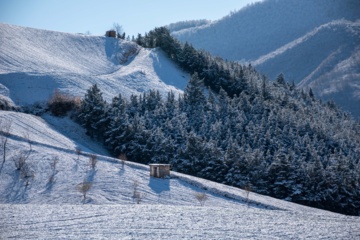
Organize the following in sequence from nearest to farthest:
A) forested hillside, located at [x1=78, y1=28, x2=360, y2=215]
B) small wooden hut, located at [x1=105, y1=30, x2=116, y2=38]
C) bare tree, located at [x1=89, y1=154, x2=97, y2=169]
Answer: bare tree, located at [x1=89, y1=154, x2=97, y2=169] → forested hillside, located at [x1=78, y1=28, x2=360, y2=215] → small wooden hut, located at [x1=105, y1=30, x2=116, y2=38]

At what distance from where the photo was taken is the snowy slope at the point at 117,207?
14.9 m

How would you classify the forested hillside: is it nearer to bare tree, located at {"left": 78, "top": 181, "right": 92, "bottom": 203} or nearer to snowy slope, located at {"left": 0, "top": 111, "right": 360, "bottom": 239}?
snowy slope, located at {"left": 0, "top": 111, "right": 360, "bottom": 239}

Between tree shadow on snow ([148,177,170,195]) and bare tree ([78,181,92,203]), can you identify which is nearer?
bare tree ([78,181,92,203])

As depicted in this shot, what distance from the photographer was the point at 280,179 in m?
36.3

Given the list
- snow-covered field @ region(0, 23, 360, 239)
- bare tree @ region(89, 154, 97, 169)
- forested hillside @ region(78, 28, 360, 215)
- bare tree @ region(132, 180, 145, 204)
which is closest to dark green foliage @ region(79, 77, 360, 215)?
forested hillside @ region(78, 28, 360, 215)

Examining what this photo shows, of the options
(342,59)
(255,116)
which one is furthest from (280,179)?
(342,59)

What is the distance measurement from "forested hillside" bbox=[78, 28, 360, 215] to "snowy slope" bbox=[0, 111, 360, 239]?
167 inches

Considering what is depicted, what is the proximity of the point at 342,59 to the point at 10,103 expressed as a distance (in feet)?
407

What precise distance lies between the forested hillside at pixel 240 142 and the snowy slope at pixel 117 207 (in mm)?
4245

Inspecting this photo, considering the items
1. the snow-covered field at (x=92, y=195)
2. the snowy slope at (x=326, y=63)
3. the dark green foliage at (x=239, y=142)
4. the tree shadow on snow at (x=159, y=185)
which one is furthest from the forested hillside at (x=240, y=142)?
the snowy slope at (x=326, y=63)

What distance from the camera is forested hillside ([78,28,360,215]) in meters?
36.3

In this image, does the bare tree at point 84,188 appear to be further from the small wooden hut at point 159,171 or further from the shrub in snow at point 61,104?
the shrub in snow at point 61,104

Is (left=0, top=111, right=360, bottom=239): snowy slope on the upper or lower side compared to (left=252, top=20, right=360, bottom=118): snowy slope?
lower

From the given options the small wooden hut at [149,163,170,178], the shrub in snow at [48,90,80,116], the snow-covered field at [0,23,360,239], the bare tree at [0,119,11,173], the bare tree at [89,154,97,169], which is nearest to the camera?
the snow-covered field at [0,23,360,239]
